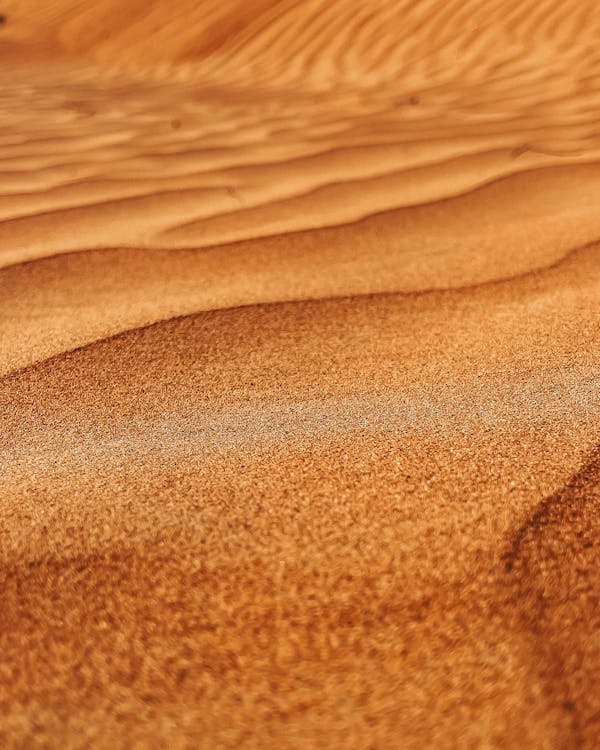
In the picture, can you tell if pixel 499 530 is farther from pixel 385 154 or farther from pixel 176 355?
pixel 385 154

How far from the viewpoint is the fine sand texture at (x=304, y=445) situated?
0.57 meters

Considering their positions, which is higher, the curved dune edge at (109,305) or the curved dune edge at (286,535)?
the curved dune edge at (286,535)

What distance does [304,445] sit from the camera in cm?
89

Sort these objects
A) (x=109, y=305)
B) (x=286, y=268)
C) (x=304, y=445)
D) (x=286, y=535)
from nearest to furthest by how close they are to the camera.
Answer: (x=286, y=535), (x=304, y=445), (x=109, y=305), (x=286, y=268)

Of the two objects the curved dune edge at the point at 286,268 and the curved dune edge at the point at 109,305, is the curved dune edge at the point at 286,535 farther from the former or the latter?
the curved dune edge at the point at 286,268

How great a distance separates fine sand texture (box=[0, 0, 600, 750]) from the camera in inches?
22.5

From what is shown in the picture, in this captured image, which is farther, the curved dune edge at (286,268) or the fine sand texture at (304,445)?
the curved dune edge at (286,268)

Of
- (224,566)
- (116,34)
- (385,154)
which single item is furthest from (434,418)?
(116,34)

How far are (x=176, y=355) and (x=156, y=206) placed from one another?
986 mm

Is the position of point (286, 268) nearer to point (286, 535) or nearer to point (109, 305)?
point (109, 305)

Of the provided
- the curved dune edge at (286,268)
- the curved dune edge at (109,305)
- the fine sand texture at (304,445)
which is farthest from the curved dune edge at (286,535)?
the curved dune edge at (286,268)

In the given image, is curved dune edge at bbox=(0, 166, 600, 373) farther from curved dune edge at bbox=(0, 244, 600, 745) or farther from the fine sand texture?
curved dune edge at bbox=(0, 244, 600, 745)

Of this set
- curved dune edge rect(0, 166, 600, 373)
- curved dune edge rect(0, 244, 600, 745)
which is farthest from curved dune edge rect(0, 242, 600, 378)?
curved dune edge rect(0, 244, 600, 745)

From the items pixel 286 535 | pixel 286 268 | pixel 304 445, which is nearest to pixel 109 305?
pixel 286 268
